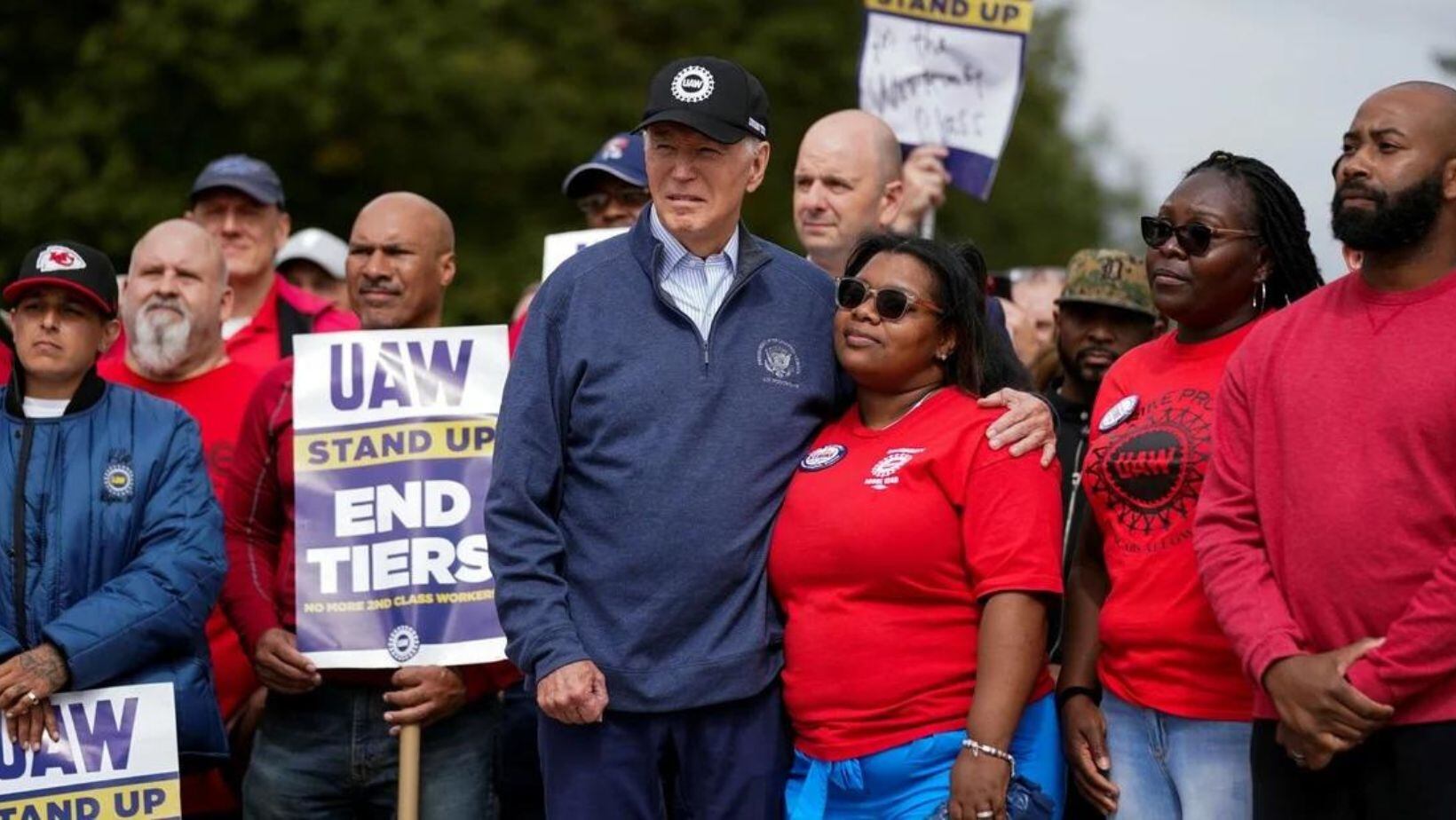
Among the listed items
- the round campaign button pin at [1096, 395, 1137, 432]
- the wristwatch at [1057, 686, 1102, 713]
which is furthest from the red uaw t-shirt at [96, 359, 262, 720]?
the round campaign button pin at [1096, 395, 1137, 432]

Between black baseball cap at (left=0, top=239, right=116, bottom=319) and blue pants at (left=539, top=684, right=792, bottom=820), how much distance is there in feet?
7.15

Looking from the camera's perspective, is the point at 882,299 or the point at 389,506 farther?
the point at 389,506

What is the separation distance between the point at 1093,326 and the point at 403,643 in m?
2.50

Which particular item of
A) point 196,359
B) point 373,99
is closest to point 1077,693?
point 196,359

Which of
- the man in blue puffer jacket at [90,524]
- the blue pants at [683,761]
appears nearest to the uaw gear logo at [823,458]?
the blue pants at [683,761]

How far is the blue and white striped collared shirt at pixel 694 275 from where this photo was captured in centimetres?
549

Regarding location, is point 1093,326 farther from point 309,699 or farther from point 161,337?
point 161,337

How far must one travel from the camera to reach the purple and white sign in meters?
6.34

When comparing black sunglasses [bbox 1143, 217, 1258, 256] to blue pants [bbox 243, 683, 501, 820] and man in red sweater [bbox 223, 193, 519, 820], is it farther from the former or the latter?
blue pants [bbox 243, 683, 501, 820]

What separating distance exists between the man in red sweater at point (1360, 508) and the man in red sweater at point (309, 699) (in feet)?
8.36

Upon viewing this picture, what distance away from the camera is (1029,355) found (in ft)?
27.2

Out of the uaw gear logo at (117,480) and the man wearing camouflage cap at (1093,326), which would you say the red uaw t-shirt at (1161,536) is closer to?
the man wearing camouflage cap at (1093,326)

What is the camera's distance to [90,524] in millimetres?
6227

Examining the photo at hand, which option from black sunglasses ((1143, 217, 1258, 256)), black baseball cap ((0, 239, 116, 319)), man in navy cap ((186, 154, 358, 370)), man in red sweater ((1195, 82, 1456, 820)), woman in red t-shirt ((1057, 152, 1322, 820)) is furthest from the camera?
man in navy cap ((186, 154, 358, 370))
